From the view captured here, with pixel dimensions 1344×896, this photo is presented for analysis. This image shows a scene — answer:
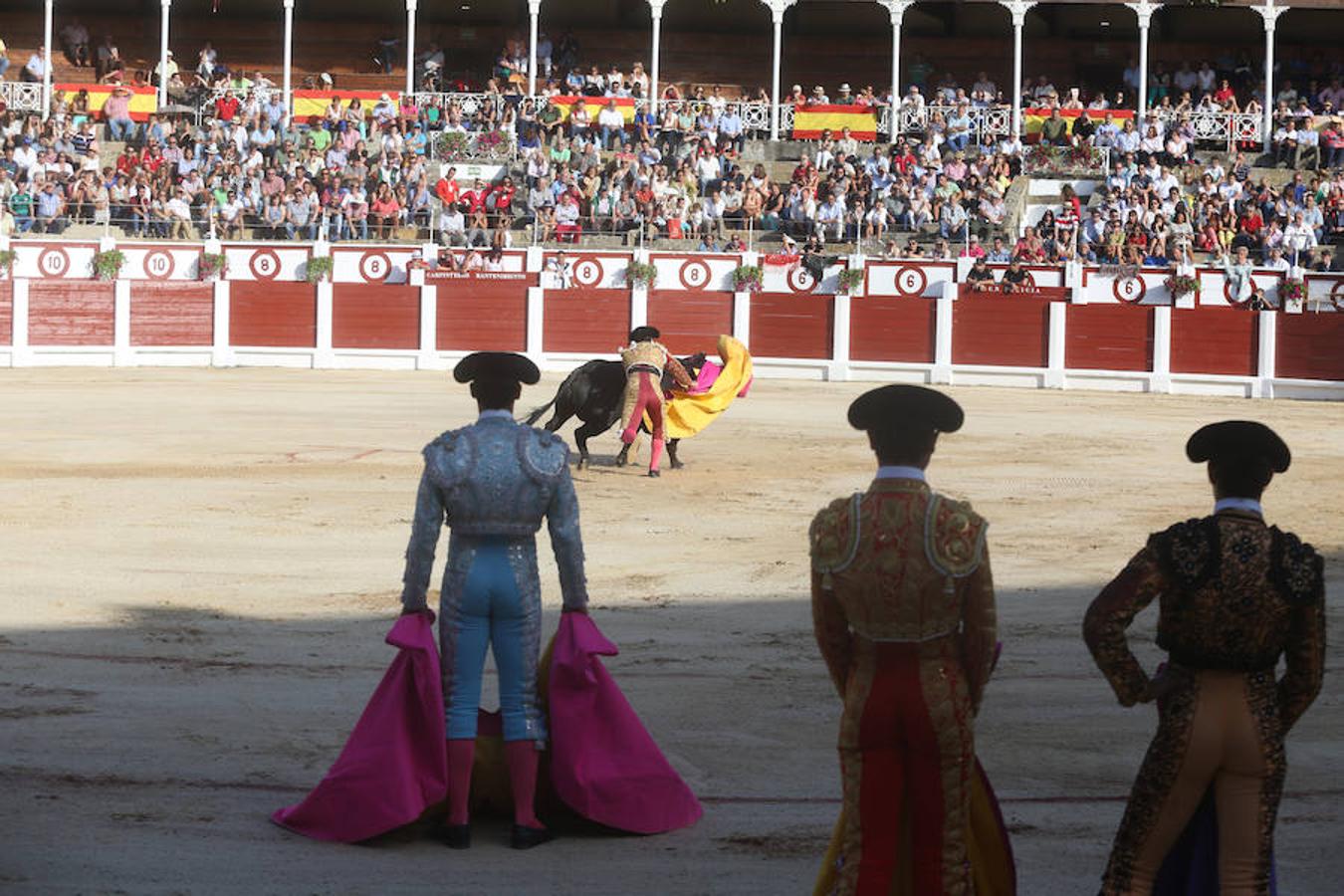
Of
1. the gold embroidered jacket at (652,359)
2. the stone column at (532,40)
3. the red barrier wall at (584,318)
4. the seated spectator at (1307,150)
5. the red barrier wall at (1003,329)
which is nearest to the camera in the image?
the gold embroidered jacket at (652,359)

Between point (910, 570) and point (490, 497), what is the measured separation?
1.31 meters

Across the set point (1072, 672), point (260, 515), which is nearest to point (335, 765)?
point (1072, 672)

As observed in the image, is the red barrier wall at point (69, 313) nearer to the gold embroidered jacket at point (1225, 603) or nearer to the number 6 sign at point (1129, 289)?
the number 6 sign at point (1129, 289)

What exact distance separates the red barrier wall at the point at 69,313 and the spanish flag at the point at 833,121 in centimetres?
979

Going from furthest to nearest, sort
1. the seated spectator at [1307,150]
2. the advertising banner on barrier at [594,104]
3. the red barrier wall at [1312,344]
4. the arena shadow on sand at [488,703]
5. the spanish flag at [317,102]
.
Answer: the spanish flag at [317,102]
the advertising banner on barrier at [594,104]
the seated spectator at [1307,150]
the red barrier wall at [1312,344]
the arena shadow on sand at [488,703]

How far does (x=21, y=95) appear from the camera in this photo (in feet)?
90.8

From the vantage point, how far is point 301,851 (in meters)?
4.55

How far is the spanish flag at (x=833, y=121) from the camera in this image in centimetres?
2748

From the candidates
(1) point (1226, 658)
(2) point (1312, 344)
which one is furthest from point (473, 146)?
(1) point (1226, 658)

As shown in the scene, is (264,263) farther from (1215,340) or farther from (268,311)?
(1215,340)

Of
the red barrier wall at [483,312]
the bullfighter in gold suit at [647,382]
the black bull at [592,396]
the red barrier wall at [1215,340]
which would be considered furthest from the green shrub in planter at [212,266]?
the bullfighter in gold suit at [647,382]

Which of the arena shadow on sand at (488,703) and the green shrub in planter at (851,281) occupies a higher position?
the green shrub in planter at (851,281)

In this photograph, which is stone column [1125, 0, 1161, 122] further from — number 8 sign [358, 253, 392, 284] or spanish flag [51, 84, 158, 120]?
spanish flag [51, 84, 158, 120]

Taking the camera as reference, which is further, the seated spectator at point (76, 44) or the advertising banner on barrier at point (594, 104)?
the seated spectator at point (76, 44)
